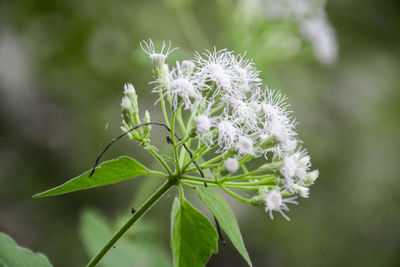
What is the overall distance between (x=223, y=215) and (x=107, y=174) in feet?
1.07

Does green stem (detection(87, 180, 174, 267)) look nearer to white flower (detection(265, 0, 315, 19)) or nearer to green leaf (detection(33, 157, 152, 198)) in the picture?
green leaf (detection(33, 157, 152, 198))

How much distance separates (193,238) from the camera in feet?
3.25

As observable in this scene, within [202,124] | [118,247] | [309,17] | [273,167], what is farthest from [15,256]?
[309,17]

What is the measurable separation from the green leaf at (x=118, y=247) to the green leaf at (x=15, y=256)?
3.23 feet

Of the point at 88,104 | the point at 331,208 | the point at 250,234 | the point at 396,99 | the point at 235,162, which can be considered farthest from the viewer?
the point at 396,99

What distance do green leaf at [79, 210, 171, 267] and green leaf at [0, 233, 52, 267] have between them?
986 millimetres

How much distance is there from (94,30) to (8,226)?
6.50 ft

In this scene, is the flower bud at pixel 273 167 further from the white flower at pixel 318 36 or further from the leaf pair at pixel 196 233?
the white flower at pixel 318 36

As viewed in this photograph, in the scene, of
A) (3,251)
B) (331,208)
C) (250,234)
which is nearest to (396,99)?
(331,208)

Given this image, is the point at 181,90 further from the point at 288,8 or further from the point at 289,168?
the point at 288,8

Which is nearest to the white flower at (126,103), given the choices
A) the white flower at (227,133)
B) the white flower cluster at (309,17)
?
the white flower at (227,133)

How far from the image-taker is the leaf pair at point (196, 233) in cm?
97

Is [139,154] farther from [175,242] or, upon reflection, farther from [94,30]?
[175,242]

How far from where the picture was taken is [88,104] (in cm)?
343
